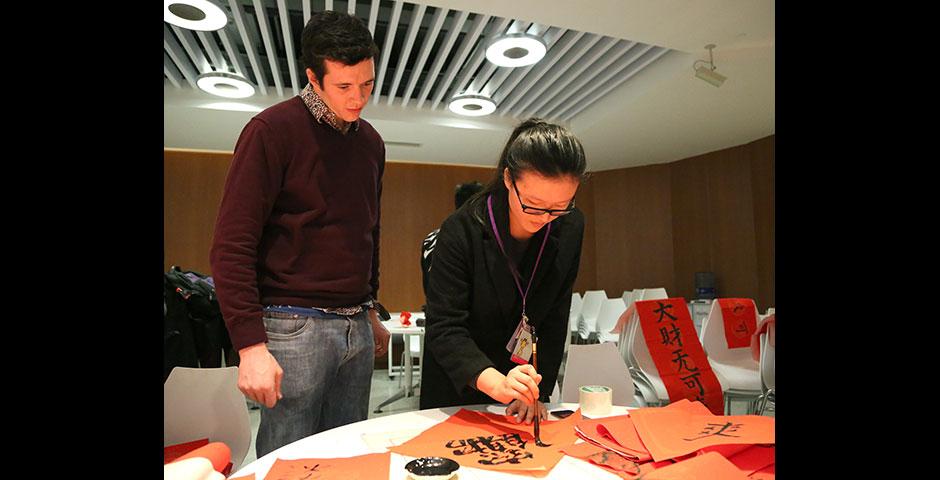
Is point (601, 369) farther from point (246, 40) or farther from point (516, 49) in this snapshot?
point (246, 40)

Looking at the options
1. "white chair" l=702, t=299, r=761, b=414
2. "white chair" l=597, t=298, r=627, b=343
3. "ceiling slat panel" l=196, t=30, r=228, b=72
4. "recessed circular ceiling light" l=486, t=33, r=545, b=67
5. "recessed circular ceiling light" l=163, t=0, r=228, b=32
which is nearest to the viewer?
"white chair" l=702, t=299, r=761, b=414

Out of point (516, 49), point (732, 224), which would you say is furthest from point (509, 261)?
point (732, 224)

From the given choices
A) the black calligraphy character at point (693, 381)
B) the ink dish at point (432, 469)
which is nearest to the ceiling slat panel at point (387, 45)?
the black calligraphy character at point (693, 381)

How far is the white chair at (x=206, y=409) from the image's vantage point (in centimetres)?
121

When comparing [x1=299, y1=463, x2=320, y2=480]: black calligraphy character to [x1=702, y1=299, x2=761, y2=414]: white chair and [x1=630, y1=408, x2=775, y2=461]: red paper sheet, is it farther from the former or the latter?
[x1=702, y1=299, x2=761, y2=414]: white chair

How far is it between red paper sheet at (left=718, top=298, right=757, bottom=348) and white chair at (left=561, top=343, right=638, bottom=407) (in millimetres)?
1602

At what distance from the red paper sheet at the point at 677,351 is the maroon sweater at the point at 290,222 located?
1.55 m

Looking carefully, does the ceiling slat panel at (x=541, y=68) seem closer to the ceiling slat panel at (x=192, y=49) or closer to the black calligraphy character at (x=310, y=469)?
the ceiling slat panel at (x=192, y=49)

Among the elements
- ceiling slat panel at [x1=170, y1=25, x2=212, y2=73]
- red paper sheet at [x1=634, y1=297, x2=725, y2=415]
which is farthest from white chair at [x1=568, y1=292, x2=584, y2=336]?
ceiling slat panel at [x1=170, y1=25, x2=212, y2=73]

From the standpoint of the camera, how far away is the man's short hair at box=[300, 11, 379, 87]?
1.22 metres

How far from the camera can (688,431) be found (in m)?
1.04
